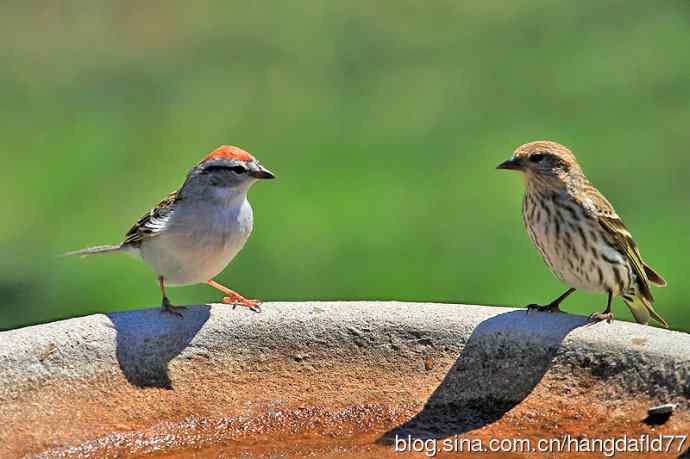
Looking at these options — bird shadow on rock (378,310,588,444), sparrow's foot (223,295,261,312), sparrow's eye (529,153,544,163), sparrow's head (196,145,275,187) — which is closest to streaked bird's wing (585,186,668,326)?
sparrow's eye (529,153,544,163)

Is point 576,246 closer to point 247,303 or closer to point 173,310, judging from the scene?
point 247,303

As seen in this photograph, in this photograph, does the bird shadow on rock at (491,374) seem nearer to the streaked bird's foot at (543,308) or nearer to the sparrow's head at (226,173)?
the streaked bird's foot at (543,308)

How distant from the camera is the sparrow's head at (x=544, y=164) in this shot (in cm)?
515

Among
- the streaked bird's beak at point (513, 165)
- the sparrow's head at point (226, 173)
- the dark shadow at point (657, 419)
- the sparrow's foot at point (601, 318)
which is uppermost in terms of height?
the streaked bird's beak at point (513, 165)

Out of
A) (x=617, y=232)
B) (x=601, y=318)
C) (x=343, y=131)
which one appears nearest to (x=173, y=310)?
(x=601, y=318)

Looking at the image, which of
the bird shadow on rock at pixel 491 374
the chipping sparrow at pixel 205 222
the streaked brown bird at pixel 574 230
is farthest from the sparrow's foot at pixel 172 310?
the streaked brown bird at pixel 574 230

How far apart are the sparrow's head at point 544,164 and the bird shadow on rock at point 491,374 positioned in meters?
Result: 1.00

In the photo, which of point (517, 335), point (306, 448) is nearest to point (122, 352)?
point (306, 448)

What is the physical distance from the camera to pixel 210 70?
41.1 ft

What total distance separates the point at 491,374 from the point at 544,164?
4.24 feet

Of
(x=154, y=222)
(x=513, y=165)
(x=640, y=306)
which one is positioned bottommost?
(x=640, y=306)

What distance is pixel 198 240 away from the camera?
495 centimetres

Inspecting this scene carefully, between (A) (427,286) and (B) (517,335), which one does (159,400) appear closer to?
(B) (517,335)

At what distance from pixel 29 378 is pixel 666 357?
2.30m
